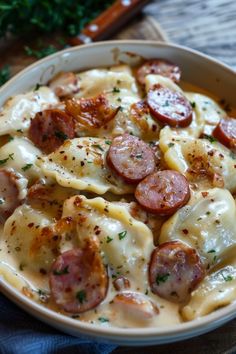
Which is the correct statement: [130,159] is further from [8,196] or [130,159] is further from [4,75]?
[4,75]

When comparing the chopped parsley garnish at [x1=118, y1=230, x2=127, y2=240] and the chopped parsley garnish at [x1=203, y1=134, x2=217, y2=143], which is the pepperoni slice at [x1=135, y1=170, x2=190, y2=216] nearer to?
the chopped parsley garnish at [x1=118, y1=230, x2=127, y2=240]

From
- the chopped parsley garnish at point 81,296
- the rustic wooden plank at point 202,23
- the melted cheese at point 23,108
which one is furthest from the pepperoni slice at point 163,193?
the rustic wooden plank at point 202,23

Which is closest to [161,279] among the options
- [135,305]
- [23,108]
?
[135,305]

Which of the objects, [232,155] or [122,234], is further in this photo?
[232,155]

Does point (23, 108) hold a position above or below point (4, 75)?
above

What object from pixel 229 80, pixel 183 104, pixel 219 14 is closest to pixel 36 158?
pixel 183 104

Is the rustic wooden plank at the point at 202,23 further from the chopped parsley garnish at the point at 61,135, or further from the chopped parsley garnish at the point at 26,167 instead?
the chopped parsley garnish at the point at 26,167
